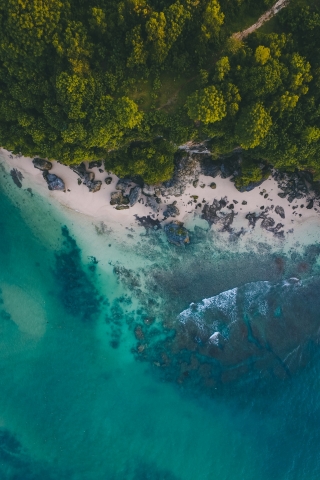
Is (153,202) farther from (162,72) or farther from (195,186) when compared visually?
(162,72)

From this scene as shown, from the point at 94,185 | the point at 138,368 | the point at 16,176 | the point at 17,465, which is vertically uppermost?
the point at 94,185

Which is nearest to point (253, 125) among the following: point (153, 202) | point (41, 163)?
point (153, 202)

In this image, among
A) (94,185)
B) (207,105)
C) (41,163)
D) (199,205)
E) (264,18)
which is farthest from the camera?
(199,205)

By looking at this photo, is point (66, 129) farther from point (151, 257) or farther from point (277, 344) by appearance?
point (277, 344)

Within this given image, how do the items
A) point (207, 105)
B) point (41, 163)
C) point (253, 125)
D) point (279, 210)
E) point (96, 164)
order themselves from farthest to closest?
point (279, 210), point (96, 164), point (41, 163), point (253, 125), point (207, 105)

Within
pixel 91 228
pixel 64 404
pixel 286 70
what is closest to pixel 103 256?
pixel 91 228

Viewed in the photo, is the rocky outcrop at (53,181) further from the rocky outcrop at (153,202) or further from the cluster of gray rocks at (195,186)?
the rocky outcrop at (153,202)

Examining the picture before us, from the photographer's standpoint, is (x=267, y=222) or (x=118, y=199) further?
A: (x=267, y=222)
